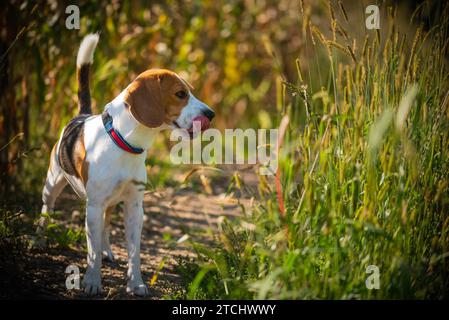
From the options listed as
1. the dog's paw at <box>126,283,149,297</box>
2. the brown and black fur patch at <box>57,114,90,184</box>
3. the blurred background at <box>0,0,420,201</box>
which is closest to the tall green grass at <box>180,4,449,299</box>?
the dog's paw at <box>126,283,149,297</box>

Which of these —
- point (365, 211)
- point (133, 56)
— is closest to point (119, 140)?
point (365, 211)

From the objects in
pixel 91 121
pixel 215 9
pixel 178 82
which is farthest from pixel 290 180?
pixel 215 9

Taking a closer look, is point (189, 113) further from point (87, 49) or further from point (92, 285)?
point (92, 285)

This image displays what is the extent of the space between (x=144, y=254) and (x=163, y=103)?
4.33 ft

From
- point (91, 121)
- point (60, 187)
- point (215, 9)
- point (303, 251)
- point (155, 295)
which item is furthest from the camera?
point (215, 9)

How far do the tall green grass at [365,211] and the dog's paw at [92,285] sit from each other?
501 millimetres

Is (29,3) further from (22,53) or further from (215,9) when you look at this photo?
(215,9)

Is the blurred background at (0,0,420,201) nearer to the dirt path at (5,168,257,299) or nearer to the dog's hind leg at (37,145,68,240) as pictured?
the dog's hind leg at (37,145,68,240)

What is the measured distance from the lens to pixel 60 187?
423 centimetres

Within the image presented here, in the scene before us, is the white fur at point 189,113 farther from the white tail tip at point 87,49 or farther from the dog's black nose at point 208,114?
the white tail tip at point 87,49

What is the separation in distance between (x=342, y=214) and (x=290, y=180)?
1.08 ft

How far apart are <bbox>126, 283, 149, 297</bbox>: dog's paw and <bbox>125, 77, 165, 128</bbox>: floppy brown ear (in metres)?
0.90

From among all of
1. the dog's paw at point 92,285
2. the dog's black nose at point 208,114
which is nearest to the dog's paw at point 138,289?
the dog's paw at point 92,285

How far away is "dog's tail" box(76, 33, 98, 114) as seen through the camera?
4.15 metres
